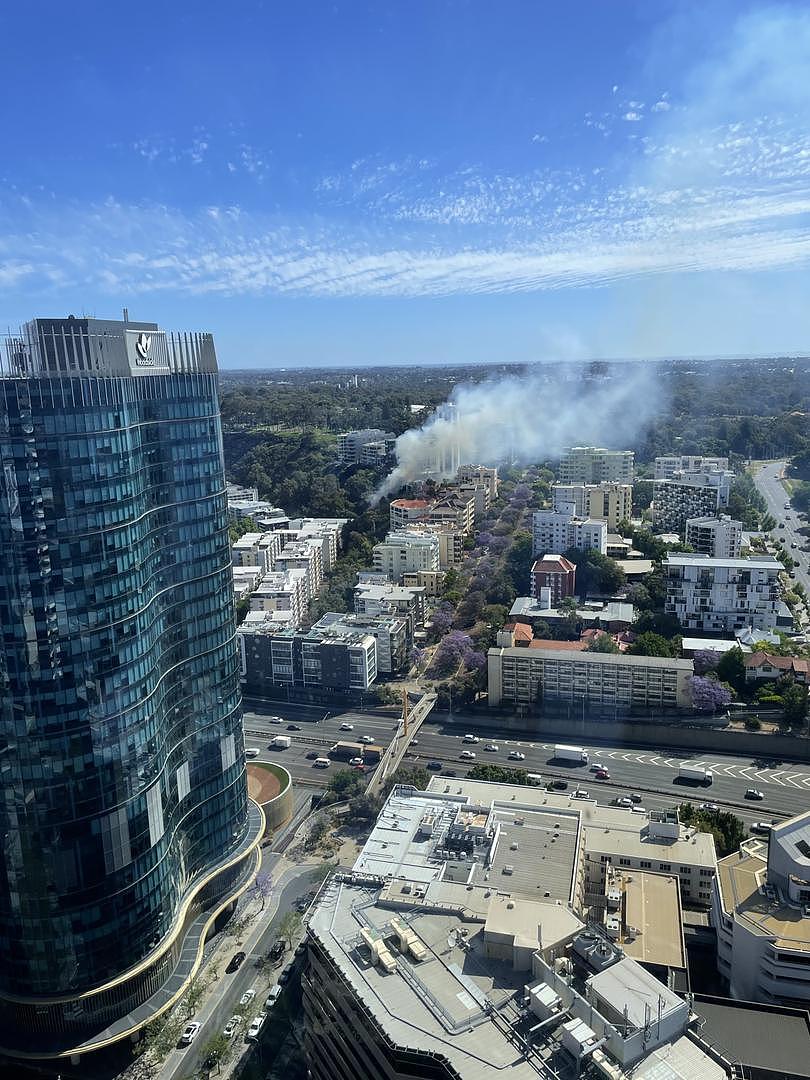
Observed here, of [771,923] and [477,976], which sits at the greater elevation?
[477,976]

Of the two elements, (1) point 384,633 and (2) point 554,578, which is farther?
(2) point 554,578

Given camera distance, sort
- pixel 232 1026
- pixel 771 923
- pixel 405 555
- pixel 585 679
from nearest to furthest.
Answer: pixel 771 923 < pixel 232 1026 < pixel 585 679 < pixel 405 555

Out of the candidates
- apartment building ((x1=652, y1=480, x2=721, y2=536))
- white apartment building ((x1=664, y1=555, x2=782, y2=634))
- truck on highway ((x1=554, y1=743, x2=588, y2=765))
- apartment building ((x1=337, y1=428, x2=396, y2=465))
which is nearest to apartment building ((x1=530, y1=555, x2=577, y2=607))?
white apartment building ((x1=664, y1=555, x2=782, y2=634))

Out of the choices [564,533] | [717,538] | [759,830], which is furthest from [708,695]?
[564,533]

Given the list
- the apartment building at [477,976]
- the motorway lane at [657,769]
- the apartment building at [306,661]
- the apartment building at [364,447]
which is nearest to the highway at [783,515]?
the motorway lane at [657,769]

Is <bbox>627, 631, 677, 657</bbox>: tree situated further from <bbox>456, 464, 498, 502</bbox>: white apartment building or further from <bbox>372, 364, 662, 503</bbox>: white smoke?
<bbox>372, 364, 662, 503</bbox>: white smoke

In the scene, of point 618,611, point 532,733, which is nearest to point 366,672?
point 532,733

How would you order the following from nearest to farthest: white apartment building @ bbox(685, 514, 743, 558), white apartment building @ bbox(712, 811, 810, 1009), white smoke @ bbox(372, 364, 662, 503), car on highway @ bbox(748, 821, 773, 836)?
1. white apartment building @ bbox(712, 811, 810, 1009)
2. car on highway @ bbox(748, 821, 773, 836)
3. white apartment building @ bbox(685, 514, 743, 558)
4. white smoke @ bbox(372, 364, 662, 503)

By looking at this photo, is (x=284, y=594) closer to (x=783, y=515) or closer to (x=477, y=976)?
(x=477, y=976)
